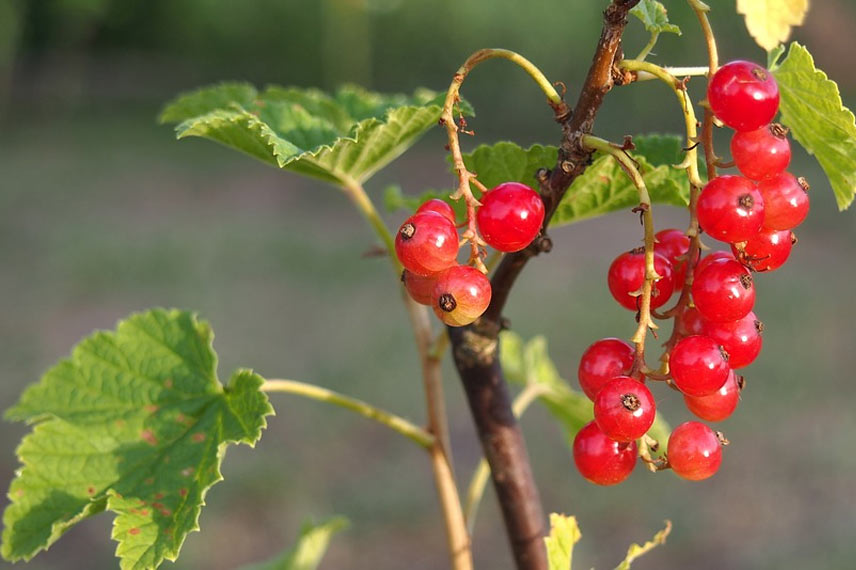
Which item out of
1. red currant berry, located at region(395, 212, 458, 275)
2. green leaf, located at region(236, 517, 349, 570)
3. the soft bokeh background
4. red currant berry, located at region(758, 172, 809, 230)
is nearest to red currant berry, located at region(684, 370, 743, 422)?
red currant berry, located at region(758, 172, 809, 230)

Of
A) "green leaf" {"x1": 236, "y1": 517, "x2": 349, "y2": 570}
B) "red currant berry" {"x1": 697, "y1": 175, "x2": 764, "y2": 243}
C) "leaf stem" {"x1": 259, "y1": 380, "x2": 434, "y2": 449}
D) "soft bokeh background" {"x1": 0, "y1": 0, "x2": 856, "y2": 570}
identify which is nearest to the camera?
"red currant berry" {"x1": 697, "y1": 175, "x2": 764, "y2": 243}

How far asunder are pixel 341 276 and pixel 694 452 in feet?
17.8

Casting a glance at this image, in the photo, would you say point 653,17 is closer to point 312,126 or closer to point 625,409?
point 625,409

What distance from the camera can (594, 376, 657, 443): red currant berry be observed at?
638 millimetres

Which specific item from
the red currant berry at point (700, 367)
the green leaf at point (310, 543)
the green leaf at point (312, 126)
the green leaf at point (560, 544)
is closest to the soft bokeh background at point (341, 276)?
the green leaf at point (310, 543)

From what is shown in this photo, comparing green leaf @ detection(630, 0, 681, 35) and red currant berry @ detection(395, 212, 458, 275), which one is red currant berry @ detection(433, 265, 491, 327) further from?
green leaf @ detection(630, 0, 681, 35)

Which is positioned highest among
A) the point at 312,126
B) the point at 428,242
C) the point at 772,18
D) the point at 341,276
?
the point at 341,276

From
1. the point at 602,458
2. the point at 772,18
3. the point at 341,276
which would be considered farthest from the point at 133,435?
the point at 341,276

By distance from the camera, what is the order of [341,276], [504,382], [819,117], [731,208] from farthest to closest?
[341,276] < [504,382] < [819,117] < [731,208]

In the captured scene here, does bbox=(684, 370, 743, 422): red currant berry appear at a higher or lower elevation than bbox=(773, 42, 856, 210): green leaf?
lower

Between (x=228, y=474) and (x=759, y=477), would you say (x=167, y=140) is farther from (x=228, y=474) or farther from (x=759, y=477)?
(x=759, y=477)

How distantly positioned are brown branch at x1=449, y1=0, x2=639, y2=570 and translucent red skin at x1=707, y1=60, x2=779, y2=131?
0.23 feet

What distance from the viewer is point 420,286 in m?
0.69

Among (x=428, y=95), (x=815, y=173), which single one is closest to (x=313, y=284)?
(x=815, y=173)
